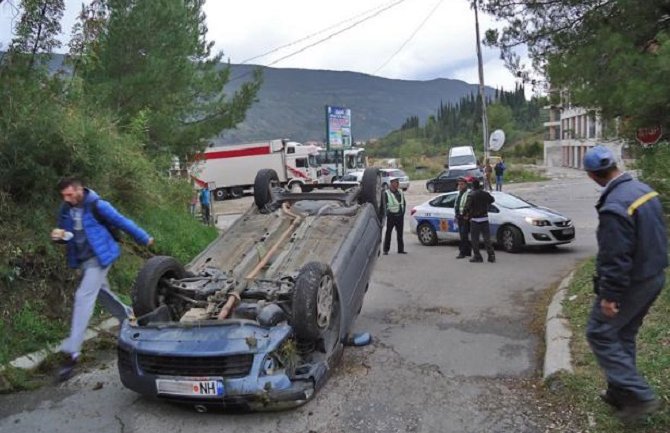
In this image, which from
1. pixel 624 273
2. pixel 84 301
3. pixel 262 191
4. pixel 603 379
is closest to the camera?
pixel 624 273

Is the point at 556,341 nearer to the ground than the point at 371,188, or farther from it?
nearer to the ground

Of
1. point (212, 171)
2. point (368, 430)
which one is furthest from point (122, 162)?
point (212, 171)

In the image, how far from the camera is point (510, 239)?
12312 millimetres

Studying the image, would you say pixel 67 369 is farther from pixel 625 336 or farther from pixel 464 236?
pixel 464 236

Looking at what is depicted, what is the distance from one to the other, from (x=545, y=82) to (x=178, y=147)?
30.3ft

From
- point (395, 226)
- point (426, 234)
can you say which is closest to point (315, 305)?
point (395, 226)

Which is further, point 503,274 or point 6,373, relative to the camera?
point 503,274

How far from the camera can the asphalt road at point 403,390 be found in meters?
4.30

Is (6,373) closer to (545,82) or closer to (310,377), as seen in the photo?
Result: (310,377)

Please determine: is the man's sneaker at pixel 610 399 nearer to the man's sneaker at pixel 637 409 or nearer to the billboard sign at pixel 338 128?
the man's sneaker at pixel 637 409

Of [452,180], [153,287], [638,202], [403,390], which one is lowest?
[403,390]

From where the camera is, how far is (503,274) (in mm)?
9969

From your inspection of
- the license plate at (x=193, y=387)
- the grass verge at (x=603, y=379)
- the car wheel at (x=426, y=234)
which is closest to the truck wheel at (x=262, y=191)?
the license plate at (x=193, y=387)

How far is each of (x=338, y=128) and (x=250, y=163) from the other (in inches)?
252
